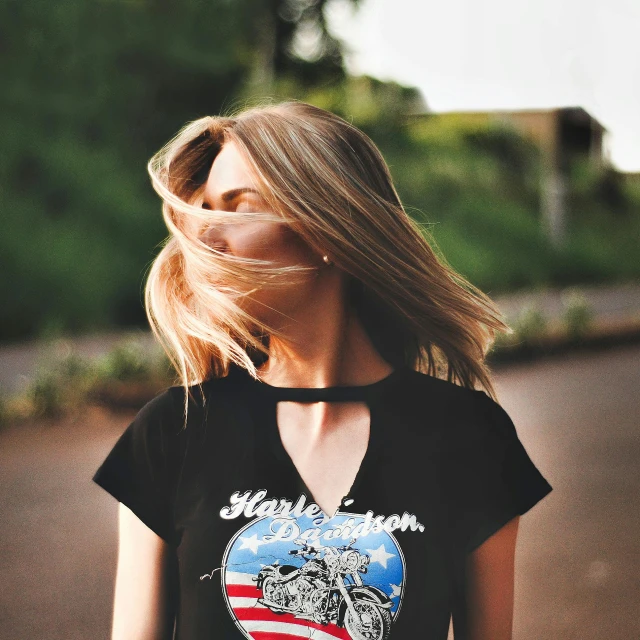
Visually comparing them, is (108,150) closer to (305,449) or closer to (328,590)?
(305,449)

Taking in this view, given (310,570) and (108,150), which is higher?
(108,150)

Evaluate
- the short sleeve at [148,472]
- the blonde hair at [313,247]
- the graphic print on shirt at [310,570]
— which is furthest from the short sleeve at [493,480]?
the short sleeve at [148,472]

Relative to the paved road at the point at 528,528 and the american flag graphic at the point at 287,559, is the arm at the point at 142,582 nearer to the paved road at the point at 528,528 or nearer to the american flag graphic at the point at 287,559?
the american flag graphic at the point at 287,559

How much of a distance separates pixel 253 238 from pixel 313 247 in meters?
0.10

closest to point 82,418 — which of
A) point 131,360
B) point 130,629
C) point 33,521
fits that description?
point 131,360

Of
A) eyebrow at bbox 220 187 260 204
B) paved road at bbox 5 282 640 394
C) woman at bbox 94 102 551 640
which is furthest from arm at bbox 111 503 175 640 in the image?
paved road at bbox 5 282 640 394

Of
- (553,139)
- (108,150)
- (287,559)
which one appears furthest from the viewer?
(553,139)

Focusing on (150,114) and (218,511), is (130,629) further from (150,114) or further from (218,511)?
(150,114)

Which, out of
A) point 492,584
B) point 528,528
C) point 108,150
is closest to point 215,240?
point 492,584

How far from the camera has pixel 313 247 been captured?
4.29ft

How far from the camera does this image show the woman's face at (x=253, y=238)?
4.13ft

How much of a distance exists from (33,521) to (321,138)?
3.38 metres

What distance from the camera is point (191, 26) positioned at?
12.0 m

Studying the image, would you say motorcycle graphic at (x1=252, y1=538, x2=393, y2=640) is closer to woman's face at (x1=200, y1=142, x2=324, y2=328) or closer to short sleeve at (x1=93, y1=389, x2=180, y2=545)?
short sleeve at (x1=93, y1=389, x2=180, y2=545)
